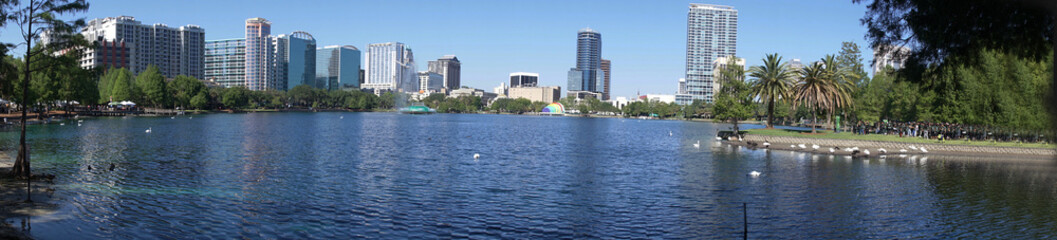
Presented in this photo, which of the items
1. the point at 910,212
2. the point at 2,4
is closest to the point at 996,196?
the point at 910,212

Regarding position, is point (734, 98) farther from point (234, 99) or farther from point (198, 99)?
point (234, 99)

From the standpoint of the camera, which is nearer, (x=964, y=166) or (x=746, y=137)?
(x=964, y=166)

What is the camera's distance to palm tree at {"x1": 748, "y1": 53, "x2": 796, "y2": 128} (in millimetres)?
68688

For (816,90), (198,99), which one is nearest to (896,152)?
(816,90)

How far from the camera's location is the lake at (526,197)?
742 inches

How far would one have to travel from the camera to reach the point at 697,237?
59.9ft

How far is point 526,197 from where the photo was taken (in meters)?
25.3

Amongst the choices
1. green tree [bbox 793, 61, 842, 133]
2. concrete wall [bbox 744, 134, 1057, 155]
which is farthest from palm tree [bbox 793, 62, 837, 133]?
concrete wall [bbox 744, 134, 1057, 155]

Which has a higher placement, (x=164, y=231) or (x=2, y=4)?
(x=2, y=4)

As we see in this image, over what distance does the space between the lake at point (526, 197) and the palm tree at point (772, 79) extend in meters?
26.4

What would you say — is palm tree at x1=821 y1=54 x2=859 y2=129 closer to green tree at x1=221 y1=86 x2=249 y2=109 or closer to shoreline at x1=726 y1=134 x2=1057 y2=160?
shoreline at x1=726 y1=134 x2=1057 y2=160

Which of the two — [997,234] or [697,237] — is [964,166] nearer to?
[997,234]

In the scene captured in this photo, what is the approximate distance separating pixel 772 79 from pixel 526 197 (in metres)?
51.4

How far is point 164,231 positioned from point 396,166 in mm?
19153
